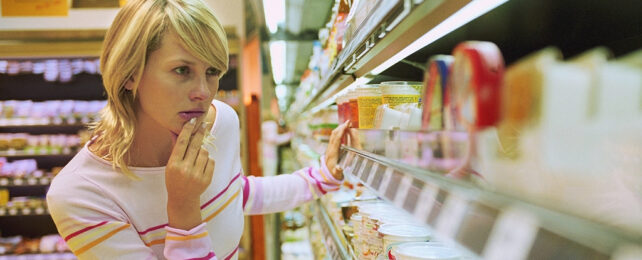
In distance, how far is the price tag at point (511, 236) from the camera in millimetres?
405

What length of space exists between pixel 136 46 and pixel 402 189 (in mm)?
749

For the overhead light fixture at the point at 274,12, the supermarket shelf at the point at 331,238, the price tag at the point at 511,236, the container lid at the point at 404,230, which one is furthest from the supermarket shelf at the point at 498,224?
the overhead light fixture at the point at 274,12

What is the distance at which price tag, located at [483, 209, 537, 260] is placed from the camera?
405mm

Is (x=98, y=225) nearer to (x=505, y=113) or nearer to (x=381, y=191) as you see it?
(x=381, y=191)

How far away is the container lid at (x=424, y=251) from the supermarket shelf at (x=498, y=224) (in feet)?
0.68

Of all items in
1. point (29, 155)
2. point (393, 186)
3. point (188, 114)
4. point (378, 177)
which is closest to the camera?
point (393, 186)

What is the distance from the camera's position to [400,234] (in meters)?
1.10

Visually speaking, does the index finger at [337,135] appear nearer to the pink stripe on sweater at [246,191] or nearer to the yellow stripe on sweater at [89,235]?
the pink stripe on sweater at [246,191]

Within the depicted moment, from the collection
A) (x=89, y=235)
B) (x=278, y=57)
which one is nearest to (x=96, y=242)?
(x=89, y=235)

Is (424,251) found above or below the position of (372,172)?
below

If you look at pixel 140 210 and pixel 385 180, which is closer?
pixel 385 180

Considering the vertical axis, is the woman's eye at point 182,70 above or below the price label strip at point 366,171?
above

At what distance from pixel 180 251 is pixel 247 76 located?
4.27 meters

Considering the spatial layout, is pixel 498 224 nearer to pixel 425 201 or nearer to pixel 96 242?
pixel 425 201
